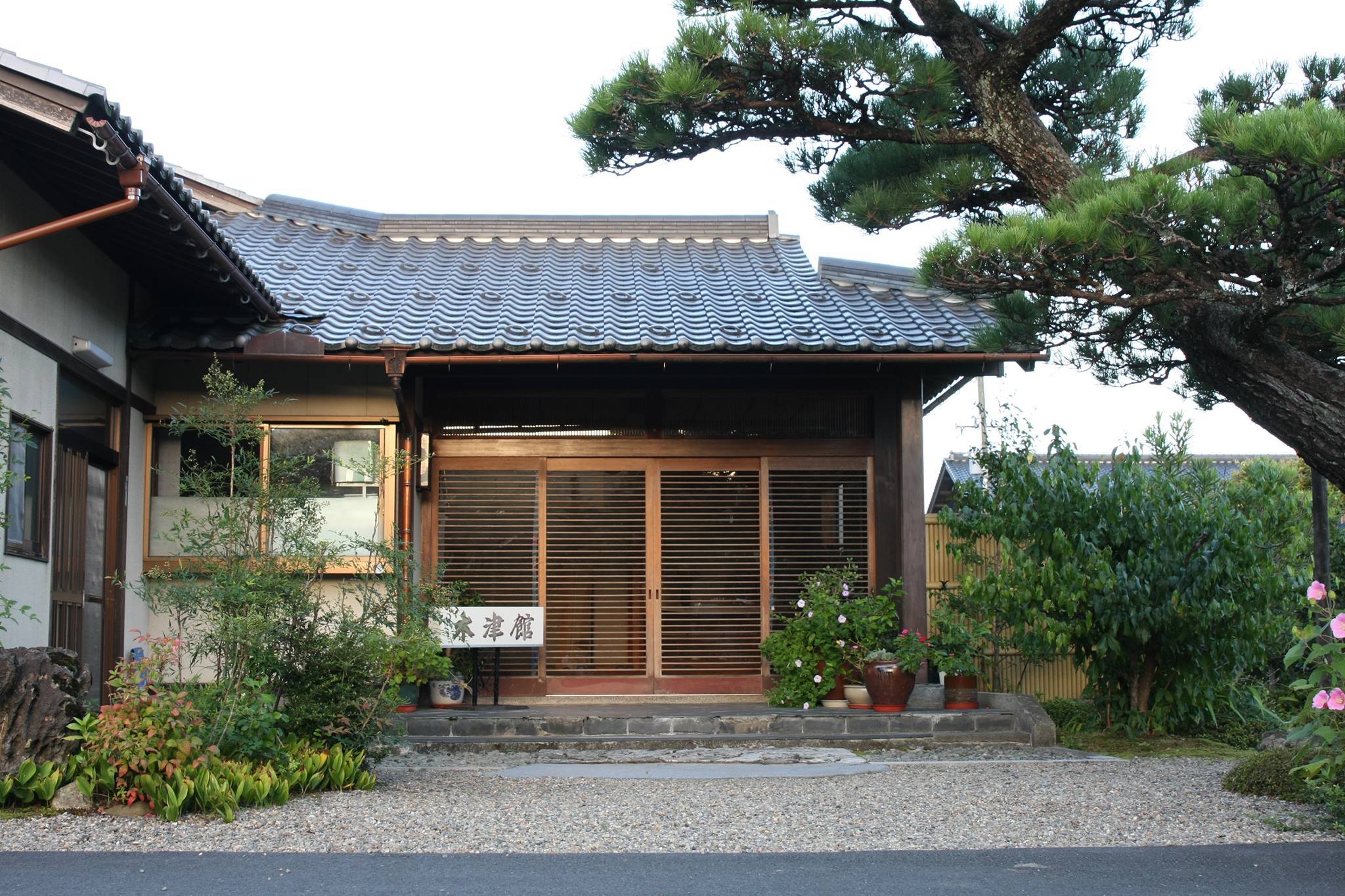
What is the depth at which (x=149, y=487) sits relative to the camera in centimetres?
971

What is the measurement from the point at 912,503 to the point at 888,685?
4.93 feet

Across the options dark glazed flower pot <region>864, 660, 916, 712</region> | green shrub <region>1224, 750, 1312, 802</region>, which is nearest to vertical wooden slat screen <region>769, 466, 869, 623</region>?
dark glazed flower pot <region>864, 660, 916, 712</region>

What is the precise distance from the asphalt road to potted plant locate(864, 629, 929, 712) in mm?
4212

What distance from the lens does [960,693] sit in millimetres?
9617

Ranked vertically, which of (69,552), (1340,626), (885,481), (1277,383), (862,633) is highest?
(1277,383)

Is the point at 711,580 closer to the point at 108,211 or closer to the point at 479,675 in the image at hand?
the point at 479,675

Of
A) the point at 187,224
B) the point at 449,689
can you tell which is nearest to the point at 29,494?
the point at 187,224

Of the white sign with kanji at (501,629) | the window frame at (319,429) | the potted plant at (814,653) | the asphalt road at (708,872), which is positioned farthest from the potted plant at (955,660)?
the asphalt road at (708,872)

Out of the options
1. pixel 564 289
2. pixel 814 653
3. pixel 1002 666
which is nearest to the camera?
pixel 814 653

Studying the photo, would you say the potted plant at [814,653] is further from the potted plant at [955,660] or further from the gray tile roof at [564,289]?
the gray tile roof at [564,289]

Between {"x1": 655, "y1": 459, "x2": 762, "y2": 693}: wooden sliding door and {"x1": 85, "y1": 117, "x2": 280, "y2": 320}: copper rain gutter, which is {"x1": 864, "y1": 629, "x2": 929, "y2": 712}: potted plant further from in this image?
{"x1": 85, "y1": 117, "x2": 280, "y2": 320}: copper rain gutter

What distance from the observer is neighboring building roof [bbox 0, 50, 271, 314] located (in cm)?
606

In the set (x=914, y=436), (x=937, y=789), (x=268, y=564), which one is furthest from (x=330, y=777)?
(x=914, y=436)

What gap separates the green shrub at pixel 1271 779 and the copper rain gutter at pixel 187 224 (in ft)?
20.8
